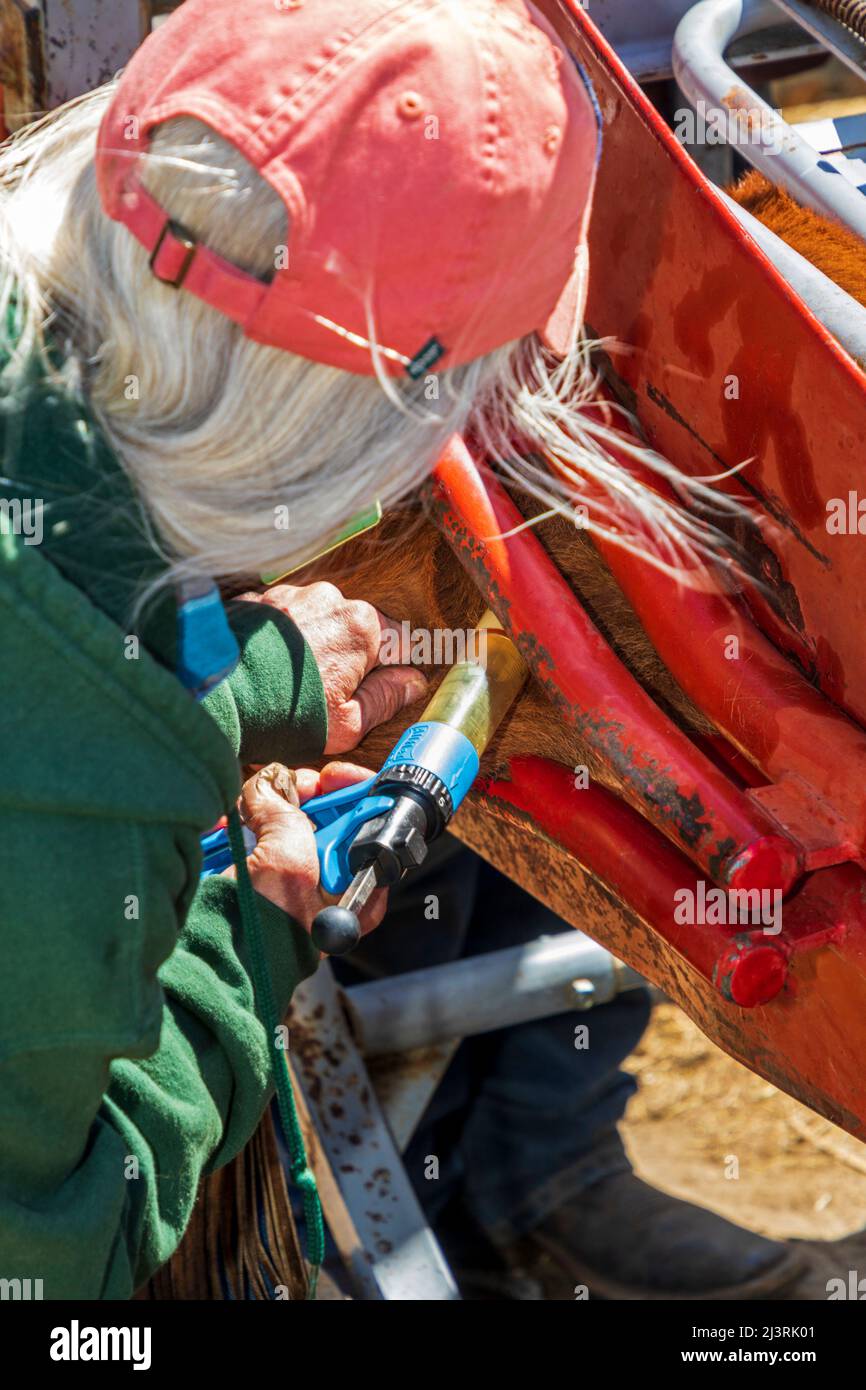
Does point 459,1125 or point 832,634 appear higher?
point 832,634

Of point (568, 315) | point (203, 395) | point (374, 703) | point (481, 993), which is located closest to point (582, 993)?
point (481, 993)

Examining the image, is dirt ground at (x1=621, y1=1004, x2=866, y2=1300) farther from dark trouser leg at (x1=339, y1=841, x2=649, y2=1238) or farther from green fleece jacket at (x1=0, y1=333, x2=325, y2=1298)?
green fleece jacket at (x1=0, y1=333, x2=325, y2=1298)

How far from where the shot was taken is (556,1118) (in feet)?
6.80

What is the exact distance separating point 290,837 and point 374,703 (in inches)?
8.3

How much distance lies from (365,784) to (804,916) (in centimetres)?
35

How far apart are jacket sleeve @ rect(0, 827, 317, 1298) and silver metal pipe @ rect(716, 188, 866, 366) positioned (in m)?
0.64

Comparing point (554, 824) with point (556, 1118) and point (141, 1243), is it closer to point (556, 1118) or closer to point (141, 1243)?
point (141, 1243)

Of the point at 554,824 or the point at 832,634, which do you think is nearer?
the point at 832,634

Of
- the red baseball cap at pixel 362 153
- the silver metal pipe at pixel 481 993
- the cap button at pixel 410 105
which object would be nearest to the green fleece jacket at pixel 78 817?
the red baseball cap at pixel 362 153

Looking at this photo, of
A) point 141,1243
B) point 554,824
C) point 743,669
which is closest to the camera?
point 141,1243

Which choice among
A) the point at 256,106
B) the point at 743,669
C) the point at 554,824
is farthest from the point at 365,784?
the point at 256,106

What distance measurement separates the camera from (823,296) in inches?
44.9

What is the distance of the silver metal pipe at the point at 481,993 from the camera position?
1.92m

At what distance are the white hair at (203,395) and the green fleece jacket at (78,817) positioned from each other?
0.03m
